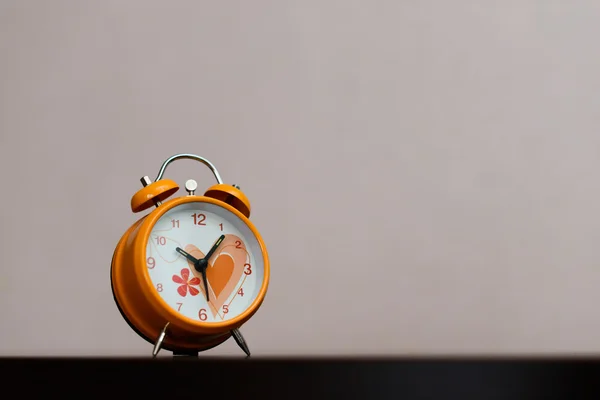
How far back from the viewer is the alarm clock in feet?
3.08

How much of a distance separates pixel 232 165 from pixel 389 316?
0.46 metres

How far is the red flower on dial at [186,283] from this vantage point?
3.18 feet

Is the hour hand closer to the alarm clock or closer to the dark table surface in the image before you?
the alarm clock

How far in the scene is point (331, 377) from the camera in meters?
0.62

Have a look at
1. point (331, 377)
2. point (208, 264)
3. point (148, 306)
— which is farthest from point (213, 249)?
point (331, 377)

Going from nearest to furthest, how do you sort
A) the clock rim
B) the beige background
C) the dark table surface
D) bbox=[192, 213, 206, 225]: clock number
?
the dark table surface → the clock rim → bbox=[192, 213, 206, 225]: clock number → the beige background

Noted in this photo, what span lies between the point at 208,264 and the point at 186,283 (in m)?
0.05

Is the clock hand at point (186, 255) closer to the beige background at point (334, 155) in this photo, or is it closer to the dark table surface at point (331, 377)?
the dark table surface at point (331, 377)

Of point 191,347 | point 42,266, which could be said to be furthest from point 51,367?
point 42,266

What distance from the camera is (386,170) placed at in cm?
156

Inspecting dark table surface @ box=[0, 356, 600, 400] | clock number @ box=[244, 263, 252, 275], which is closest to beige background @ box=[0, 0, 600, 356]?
clock number @ box=[244, 263, 252, 275]

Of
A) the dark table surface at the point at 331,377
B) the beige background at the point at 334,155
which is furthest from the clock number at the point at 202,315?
the beige background at the point at 334,155

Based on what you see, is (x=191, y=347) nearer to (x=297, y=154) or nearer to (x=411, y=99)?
(x=297, y=154)

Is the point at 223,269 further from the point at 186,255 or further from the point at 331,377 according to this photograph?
the point at 331,377
